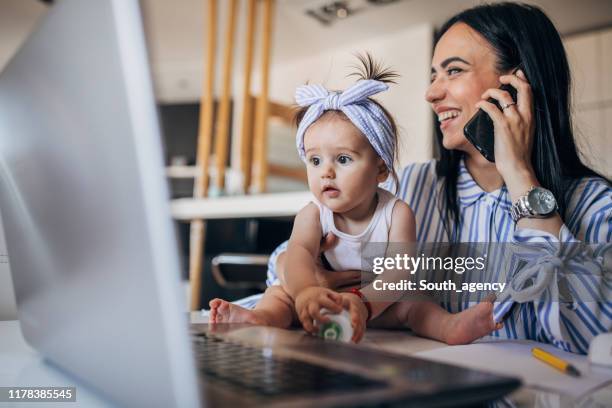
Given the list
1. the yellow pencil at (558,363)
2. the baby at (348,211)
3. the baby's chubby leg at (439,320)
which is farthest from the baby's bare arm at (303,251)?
the yellow pencil at (558,363)

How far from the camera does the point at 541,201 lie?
21.5 inches

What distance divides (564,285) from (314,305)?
0.85 feet

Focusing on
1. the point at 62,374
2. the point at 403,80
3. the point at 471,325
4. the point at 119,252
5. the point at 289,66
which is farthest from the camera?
the point at 289,66

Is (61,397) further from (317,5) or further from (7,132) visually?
(317,5)

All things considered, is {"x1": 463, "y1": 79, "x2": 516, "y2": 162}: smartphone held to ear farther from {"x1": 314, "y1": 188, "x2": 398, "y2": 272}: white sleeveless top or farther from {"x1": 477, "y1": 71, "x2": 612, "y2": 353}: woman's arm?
{"x1": 314, "y1": 188, "x2": 398, "y2": 272}: white sleeveless top

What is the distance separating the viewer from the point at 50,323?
1.21ft

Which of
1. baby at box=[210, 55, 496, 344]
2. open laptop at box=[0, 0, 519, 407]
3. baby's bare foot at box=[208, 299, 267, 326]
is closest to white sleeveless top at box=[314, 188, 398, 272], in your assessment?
baby at box=[210, 55, 496, 344]

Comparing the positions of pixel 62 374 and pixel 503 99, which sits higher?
pixel 503 99

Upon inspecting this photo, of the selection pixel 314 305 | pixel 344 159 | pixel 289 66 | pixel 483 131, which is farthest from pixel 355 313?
pixel 289 66

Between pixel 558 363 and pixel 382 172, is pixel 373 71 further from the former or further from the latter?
pixel 558 363

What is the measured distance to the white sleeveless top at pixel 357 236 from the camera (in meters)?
0.55

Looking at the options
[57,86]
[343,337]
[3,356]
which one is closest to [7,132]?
[57,86]

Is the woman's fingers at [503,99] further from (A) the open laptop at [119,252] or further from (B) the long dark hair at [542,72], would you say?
(A) the open laptop at [119,252]

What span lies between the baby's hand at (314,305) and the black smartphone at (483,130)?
0.25 m
